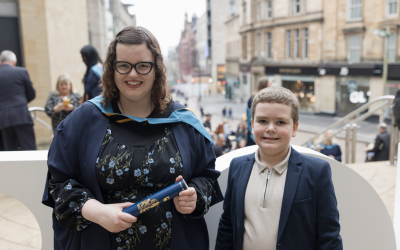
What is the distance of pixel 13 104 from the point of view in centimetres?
416

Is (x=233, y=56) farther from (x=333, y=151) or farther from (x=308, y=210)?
(x=308, y=210)

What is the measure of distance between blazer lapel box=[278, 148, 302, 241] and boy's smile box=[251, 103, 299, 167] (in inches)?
3.5

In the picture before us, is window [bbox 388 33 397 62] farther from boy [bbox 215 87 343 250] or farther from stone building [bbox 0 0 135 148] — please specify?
boy [bbox 215 87 343 250]

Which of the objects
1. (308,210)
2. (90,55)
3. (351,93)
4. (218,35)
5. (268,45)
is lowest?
(351,93)

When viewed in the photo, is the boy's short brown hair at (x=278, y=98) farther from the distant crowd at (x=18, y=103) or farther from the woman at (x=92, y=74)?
the distant crowd at (x=18, y=103)

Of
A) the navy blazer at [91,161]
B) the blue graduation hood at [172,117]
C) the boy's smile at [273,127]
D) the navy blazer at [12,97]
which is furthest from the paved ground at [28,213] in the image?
the boy's smile at [273,127]

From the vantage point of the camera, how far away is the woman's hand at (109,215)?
52.1 inches

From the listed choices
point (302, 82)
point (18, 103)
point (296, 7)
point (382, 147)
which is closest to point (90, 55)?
point (18, 103)

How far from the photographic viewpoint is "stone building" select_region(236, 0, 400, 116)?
62.0 ft

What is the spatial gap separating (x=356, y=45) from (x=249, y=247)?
2170 cm

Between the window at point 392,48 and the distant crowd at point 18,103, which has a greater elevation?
the window at point 392,48

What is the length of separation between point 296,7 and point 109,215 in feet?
84.4

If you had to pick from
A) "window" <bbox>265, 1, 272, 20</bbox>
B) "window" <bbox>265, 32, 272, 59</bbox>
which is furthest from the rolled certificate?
"window" <bbox>265, 1, 272, 20</bbox>

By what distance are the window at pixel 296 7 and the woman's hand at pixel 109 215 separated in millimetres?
24951
